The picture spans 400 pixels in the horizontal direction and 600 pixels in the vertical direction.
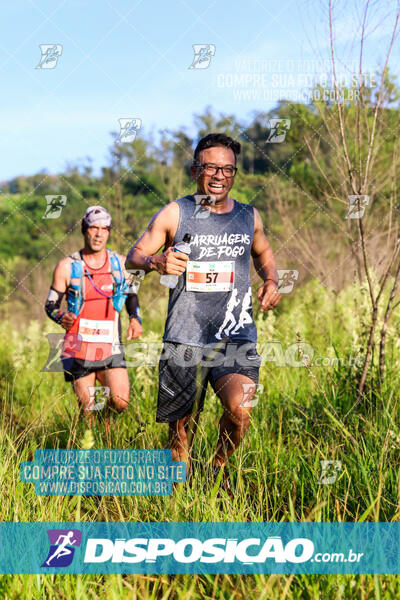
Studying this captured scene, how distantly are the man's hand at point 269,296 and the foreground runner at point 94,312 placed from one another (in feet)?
4.25

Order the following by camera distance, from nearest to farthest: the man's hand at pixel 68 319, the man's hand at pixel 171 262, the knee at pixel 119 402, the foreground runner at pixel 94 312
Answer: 1. the man's hand at pixel 171 262
2. the man's hand at pixel 68 319
3. the knee at pixel 119 402
4. the foreground runner at pixel 94 312

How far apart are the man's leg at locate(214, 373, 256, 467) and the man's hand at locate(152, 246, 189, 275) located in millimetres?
680

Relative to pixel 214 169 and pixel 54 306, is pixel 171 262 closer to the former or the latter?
pixel 214 169

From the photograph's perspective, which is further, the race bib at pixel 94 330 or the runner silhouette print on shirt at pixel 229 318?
the race bib at pixel 94 330

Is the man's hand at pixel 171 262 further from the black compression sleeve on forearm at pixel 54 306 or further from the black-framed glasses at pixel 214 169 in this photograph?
the black compression sleeve on forearm at pixel 54 306

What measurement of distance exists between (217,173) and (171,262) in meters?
0.67

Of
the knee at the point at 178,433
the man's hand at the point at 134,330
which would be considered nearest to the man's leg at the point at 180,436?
the knee at the point at 178,433

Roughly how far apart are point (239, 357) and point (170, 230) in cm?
84

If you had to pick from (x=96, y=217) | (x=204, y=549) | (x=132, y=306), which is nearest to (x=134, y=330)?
(x=132, y=306)

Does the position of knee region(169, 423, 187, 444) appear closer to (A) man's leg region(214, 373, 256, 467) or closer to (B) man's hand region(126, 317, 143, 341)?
(A) man's leg region(214, 373, 256, 467)

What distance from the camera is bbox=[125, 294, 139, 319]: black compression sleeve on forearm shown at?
4527mm

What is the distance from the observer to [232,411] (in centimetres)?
315

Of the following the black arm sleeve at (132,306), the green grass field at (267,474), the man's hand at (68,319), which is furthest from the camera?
the black arm sleeve at (132,306)

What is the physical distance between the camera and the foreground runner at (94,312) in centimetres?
436
